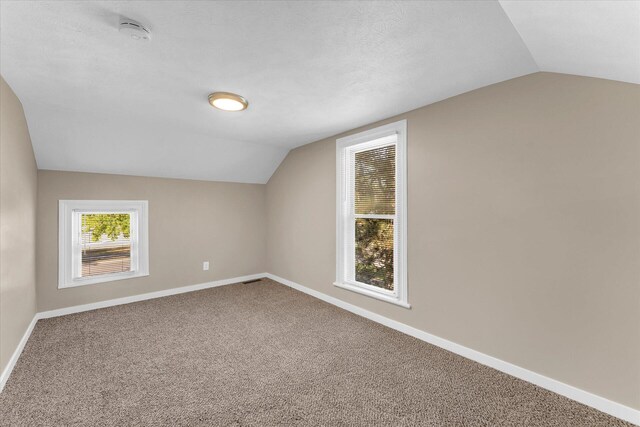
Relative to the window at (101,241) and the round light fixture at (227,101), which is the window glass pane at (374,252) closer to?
the round light fixture at (227,101)

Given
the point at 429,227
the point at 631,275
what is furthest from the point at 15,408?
the point at 631,275

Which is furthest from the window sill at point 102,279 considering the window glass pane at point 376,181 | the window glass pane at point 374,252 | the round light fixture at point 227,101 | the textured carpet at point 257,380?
the window glass pane at point 376,181

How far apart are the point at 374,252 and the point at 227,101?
7.17 feet

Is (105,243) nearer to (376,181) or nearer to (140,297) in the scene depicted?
(140,297)

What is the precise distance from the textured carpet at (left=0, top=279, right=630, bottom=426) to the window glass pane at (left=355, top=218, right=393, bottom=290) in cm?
51

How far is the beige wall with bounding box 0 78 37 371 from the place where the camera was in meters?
2.02

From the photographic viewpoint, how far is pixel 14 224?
225cm

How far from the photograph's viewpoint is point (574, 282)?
183 cm

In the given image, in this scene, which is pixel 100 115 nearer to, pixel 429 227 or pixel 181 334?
pixel 181 334

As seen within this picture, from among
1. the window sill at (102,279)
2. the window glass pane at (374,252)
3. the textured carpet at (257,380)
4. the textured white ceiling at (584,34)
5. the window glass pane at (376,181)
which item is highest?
the textured white ceiling at (584,34)

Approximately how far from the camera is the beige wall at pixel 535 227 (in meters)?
1.68

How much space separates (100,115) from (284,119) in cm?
180

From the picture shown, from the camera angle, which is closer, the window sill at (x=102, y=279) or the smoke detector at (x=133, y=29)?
the smoke detector at (x=133, y=29)

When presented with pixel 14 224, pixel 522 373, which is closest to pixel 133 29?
pixel 14 224
